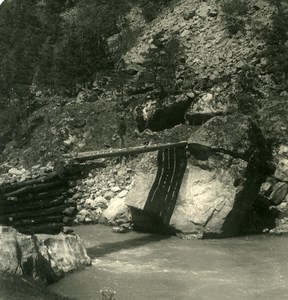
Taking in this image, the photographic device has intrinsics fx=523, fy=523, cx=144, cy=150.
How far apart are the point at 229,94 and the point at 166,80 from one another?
A: 305 cm

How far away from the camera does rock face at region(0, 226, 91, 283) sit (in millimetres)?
8266

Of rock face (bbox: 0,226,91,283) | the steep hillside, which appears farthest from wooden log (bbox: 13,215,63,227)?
Answer: the steep hillside

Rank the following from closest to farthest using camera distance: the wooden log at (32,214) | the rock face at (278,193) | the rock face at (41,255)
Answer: the rock face at (41,255) → the wooden log at (32,214) → the rock face at (278,193)

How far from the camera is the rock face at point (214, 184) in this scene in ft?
42.3

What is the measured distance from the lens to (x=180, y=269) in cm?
991

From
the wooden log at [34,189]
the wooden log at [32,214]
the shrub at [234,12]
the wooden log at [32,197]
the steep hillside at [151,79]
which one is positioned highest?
the shrub at [234,12]

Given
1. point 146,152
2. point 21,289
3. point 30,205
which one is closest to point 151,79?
point 146,152

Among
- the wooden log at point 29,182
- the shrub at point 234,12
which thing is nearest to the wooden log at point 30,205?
the wooden log at point 29,182

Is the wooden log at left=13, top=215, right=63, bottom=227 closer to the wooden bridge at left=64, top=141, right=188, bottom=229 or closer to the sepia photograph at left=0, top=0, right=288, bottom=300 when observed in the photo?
the sepia photograph at left=0, top=0, right=288, bottom=300

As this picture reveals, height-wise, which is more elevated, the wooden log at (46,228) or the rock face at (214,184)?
the rock face at (214,184)

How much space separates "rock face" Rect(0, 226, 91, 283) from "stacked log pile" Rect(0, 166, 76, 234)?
0.84 meters

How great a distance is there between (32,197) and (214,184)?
15.1ft

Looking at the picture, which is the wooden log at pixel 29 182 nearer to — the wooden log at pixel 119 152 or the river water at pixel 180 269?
the wooden log at pixel 119 152

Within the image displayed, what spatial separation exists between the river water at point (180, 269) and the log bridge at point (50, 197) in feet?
3.18
